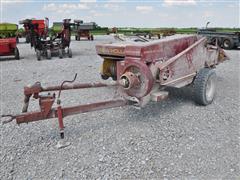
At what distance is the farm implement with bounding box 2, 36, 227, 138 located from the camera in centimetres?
328

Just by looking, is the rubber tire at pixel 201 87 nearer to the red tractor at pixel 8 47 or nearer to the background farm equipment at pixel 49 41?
the background farm equipment at pixel 49 41

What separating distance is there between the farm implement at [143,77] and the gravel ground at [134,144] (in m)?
0.33

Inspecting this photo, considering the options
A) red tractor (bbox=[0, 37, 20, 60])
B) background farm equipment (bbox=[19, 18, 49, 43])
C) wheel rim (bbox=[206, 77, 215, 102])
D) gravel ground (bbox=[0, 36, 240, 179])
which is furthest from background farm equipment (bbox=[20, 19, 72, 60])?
wheel rim (bbox=[206, 77, 215, 102])

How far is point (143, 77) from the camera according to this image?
12.3 ft

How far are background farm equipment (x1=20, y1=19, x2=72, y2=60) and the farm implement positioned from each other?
6893 millimetres

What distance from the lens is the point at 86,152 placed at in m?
3.19

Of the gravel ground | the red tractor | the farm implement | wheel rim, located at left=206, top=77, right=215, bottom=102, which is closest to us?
the gravel ground

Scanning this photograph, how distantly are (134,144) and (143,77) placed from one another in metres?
0.98

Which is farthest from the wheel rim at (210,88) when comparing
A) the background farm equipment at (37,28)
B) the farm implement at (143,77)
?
the background farm equipment at (37,28)

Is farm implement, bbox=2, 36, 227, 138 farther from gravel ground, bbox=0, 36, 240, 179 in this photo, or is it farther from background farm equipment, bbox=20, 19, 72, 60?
background farm equipment, bbox=20, 19, 72, 60

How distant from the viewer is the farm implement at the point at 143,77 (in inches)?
129

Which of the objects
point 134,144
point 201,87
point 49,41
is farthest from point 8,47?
point 134,144

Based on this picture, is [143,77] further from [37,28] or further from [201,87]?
[37,28]

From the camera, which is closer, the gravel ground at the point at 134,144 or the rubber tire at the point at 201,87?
the gravel ground at the point at 134,144
